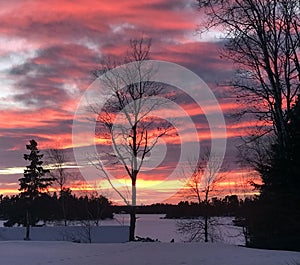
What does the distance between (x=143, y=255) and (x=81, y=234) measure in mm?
19508

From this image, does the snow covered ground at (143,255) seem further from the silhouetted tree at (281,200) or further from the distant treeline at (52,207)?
the distant treeline at (52,207)

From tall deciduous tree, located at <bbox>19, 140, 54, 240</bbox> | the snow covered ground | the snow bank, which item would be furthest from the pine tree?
the snow covered ground

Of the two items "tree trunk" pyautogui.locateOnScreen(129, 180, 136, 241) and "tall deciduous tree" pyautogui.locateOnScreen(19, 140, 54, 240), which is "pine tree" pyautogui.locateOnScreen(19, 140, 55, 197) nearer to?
"tall deciduous tree" pyautogui.locateOnScreen(19, 140, 54, 240)

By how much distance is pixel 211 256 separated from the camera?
1589 centimetres

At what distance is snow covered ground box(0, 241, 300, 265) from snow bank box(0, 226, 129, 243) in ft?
43.7

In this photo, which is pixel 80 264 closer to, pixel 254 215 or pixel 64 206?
pixel 254 215

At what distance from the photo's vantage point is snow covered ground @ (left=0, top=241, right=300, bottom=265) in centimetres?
1450

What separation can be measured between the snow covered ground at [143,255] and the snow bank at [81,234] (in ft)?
43.7

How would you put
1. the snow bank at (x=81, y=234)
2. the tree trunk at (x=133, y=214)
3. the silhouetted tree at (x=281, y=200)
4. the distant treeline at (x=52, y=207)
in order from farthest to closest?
the distant treeline at (x=52, y=207) < the snow bank at (x=81, y=234) < the tree trunk at (x=133, y=214) < the silhouetted tree at (x=281, y=200)

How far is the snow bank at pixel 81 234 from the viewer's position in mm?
33188

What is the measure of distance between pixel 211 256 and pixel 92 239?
65.6 ft

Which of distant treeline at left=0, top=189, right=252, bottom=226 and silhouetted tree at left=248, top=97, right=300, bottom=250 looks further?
distant treeline at left=0, top=189, right=252, bottom=226

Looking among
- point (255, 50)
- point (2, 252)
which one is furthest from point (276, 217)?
point (2, 252)

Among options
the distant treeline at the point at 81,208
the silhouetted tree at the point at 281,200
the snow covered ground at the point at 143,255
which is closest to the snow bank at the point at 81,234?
the distant treeline at the point at 81,208
